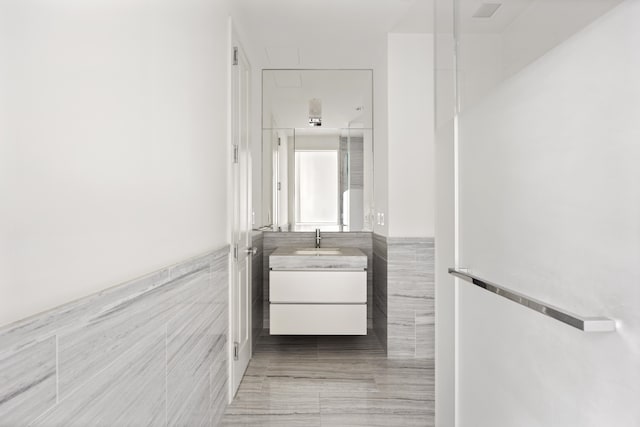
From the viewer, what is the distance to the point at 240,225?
270cm

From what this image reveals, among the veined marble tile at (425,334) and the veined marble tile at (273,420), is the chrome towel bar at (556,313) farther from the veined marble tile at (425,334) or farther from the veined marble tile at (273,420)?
the veined marble tile at (425,334)

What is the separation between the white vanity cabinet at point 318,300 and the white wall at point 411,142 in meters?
0.53

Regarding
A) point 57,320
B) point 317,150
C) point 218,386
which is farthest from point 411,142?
point 57,320

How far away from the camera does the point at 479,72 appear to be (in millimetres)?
1289

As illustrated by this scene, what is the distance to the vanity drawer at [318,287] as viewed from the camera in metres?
3.27

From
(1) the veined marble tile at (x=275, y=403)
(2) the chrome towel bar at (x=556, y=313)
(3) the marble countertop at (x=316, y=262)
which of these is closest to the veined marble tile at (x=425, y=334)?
(3) the marble countertop at (x=316, y=262)

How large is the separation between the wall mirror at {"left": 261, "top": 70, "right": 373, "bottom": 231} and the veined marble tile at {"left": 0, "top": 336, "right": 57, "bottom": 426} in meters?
3.17

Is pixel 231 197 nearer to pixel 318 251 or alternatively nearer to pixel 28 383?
pixel 318 251

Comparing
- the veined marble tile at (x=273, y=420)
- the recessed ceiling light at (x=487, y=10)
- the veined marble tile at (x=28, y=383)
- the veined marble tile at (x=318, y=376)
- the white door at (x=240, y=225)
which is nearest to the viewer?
the veined marble tile at (x=28, y=383)

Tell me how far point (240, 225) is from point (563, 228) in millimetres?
2077

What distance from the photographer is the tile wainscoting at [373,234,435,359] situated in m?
3.15

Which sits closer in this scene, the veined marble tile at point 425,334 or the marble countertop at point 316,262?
the veined marble tile at point 425,334

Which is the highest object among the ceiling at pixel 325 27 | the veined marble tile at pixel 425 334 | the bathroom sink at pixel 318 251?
the ceiling at pixel 325 27

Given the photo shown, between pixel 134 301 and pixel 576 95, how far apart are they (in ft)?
3.72
